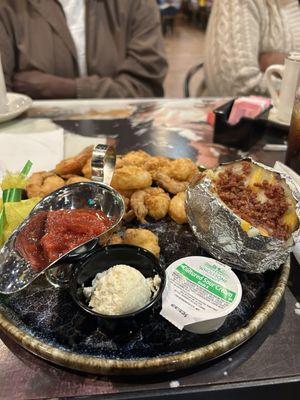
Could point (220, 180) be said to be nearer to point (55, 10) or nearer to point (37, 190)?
point (37, 190)

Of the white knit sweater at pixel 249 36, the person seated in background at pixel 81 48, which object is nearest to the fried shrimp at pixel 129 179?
the person seated in background at pixel 81 48

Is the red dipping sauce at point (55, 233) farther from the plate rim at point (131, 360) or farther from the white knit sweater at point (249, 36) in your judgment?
the white knit sweater at point (249, 36)

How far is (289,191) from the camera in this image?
0.86 metres

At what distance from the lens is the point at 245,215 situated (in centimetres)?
83

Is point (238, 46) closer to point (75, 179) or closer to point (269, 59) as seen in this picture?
point (269, 59)

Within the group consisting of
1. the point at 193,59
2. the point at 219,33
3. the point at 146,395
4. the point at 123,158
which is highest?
the point at 219,33

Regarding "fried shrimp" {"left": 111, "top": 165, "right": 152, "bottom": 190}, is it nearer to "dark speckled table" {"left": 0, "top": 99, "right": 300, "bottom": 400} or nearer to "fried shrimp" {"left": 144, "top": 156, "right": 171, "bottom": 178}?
"fried shrimp" {"left": 144, "top": 156, "right": 171, "bottom": 178}

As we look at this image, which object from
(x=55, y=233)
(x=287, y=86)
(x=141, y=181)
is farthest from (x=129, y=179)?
(x=287, y=86)

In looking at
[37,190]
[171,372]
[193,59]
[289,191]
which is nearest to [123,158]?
[37,190]

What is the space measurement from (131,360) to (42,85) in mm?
1519

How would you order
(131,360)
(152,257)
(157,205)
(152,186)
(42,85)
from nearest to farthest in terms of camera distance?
(131,360)
(152,257)
(157,205)
(152,186)
(42,85)

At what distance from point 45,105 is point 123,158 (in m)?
0.71

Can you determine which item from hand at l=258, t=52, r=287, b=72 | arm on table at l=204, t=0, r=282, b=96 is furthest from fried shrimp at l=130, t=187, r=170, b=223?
hand at l=258, t=52, r=287, b=72

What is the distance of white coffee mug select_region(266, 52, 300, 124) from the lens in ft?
4.40
